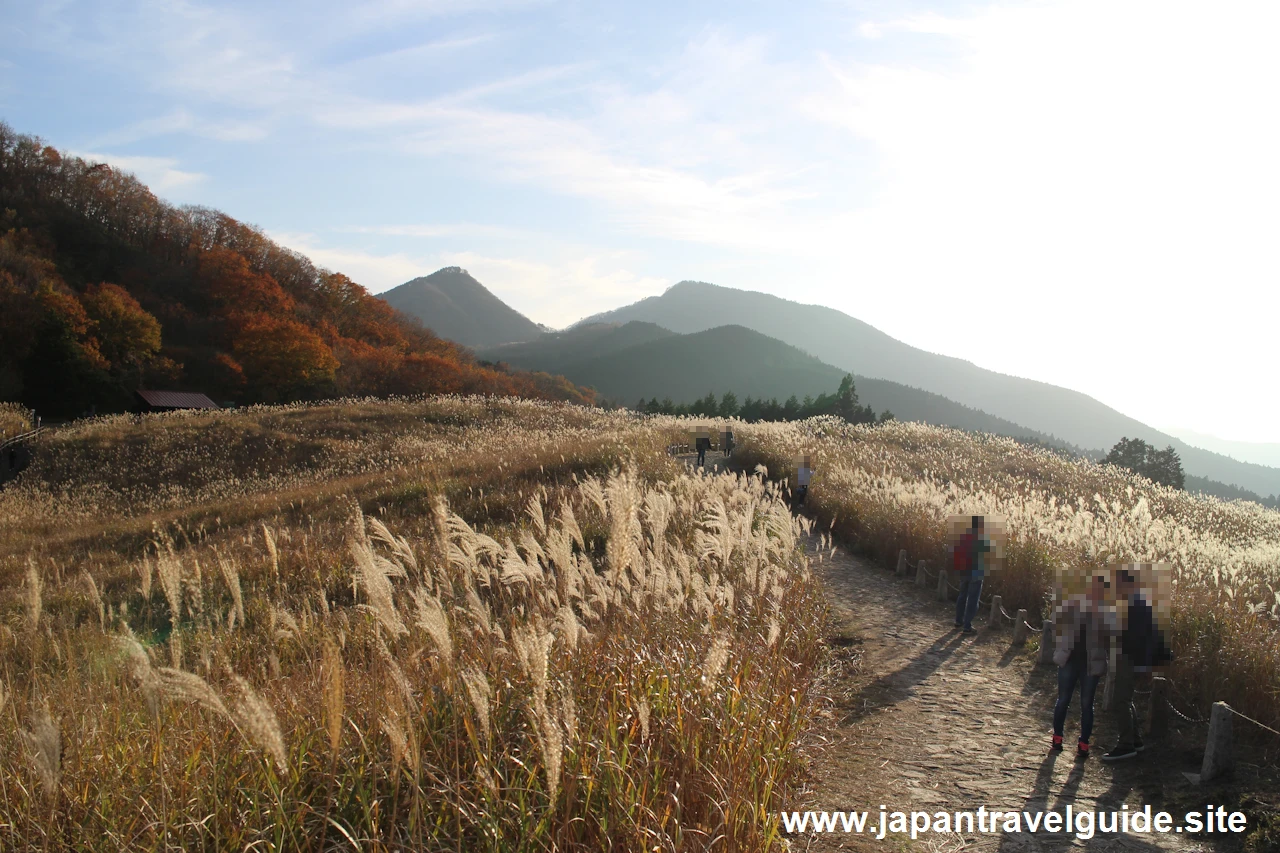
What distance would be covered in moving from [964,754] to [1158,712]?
177 centimetres

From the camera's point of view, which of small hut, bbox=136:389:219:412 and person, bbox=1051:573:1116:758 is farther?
small hut, bbox=136:389:219:412

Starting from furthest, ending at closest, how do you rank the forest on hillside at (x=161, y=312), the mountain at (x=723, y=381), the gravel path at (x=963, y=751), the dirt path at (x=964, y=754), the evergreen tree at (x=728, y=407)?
the mountain at (x=723, y=381) < the evergreen tree at (x=728, y=407) < the forest on hillside at (x=161, y=312) < the gravel path at (x=963, y=751) < the dirt path at (x=964, y=754)

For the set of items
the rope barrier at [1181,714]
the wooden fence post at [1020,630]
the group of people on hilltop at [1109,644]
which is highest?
the group of people on hilltop at [1109,644]

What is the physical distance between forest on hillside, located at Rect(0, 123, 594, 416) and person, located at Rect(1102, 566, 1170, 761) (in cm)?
5426

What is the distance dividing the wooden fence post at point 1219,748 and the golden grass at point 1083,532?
770 mm

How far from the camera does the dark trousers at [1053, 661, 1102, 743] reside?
505 cm

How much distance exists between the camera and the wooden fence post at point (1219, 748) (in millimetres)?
4480

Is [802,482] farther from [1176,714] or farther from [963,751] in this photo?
[963,751]

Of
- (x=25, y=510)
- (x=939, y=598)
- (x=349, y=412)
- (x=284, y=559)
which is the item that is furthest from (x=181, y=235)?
(x=939, y=598)

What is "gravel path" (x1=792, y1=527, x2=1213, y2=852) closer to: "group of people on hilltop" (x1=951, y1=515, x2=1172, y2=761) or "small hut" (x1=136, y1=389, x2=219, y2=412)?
"group of people on hilltop" (x1=951, y1=515, x2=1172, y2=761)

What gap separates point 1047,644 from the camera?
22.6 ft

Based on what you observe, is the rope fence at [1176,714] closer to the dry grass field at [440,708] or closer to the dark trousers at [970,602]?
the dark trousers at [970,602]

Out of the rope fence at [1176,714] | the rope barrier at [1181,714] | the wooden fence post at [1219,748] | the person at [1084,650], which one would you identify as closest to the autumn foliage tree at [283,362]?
the rope fence at [1176,714]

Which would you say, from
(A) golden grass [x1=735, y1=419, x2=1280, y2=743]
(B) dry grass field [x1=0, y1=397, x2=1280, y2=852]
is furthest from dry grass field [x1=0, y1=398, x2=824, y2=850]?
(A) golden grass [x1=735, y1=419, x2=1280, y2=743]
